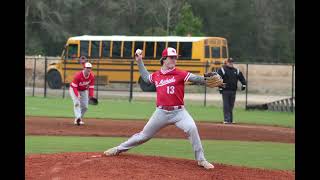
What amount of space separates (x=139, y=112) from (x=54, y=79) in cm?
1688

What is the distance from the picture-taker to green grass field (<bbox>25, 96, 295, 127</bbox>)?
82.4 ft

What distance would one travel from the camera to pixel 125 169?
424 inches

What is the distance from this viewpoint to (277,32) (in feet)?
225

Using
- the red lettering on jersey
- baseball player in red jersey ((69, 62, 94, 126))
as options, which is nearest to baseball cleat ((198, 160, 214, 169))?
the red lettering on jersey

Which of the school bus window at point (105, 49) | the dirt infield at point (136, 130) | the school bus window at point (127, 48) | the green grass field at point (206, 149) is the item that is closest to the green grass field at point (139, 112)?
the dirt infield at point (136, 130)

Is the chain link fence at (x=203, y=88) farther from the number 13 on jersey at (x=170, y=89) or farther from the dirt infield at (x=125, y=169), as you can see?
the number 13 on jersey at (x=170, y=89)

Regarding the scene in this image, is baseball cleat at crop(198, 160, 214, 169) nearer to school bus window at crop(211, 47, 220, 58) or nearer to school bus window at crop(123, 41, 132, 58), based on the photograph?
school bus window at crop(123, 41, 132, 58)

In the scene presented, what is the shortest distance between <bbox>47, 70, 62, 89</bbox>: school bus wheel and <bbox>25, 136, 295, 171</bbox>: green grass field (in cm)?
2600
